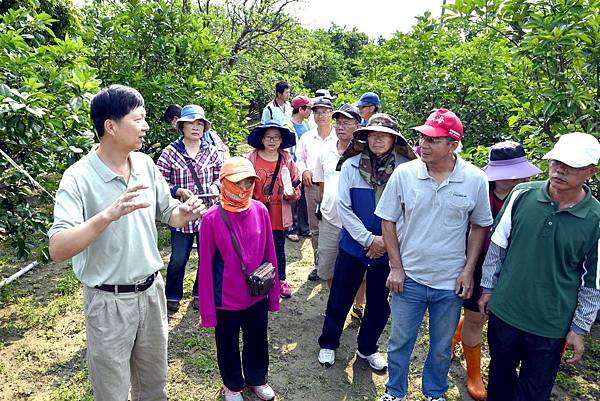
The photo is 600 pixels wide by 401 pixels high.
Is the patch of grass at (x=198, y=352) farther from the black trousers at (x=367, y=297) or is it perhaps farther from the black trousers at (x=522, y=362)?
the black trousers at (x=522, y=362)

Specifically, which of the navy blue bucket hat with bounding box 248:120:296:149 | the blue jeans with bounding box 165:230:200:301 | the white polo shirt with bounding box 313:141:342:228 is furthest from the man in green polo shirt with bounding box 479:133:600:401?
the blue jeans with bounding box 165:230:200:301

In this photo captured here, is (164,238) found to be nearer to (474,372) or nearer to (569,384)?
(474,372)

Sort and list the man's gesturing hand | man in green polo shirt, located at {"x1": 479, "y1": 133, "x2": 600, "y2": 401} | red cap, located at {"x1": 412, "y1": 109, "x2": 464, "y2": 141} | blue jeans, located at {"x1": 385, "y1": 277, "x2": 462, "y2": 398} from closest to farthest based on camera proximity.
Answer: the man's gesturing hand
man in green polo shirt, located at {"x1": 479, "y1": 133, "x2": 600, "y2": 401}
red cap, located at {"x1": 412, "y1": 109, "x2": 464, "y2": 141}
blue jeans, located at {"x1": 385, "y1": 277, "x2": 462, "y2": 398}

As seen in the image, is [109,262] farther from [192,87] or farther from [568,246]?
[192,87]

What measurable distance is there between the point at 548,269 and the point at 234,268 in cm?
189

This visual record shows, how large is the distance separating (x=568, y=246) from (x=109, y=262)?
7.84 ft

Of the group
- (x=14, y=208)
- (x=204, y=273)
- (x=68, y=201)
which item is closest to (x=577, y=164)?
(x=204, y=273)

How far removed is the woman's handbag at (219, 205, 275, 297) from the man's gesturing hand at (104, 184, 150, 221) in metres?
1.07

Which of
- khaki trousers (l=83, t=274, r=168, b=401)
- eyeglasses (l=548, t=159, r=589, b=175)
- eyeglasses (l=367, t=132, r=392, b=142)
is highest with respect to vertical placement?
eyeglasses (l=367, t=132, r=392, b=142)

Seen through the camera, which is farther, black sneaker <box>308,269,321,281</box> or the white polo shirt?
black sneaker <box>308,269,321,281</box>

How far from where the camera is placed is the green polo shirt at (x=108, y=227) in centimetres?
214

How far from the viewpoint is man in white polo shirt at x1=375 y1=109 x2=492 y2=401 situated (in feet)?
9.20

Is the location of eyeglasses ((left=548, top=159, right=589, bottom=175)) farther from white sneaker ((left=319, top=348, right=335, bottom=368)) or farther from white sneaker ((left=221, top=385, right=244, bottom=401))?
white sneaker ((left=221, top=385, right=244, bottom=401))

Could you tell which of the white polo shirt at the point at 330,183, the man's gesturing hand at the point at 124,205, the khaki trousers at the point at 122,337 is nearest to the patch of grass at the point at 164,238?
the white polo shirt at the point at 330,183
